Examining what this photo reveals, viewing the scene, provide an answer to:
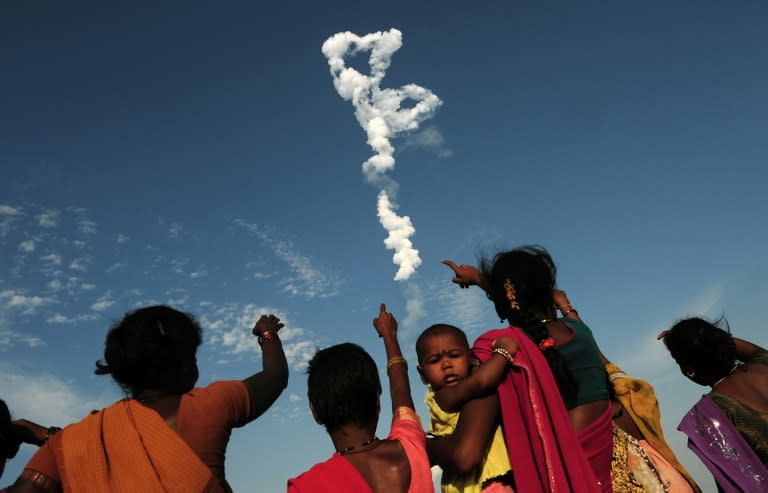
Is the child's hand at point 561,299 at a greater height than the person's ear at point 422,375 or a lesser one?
greater

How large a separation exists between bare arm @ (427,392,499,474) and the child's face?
0.27 m

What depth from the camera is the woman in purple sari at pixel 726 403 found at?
5863 mm

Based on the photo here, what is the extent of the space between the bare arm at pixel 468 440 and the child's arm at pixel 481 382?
2.8 inches

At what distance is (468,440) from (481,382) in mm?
383

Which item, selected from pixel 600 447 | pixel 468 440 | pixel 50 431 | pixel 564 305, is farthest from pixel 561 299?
pixel 50 431

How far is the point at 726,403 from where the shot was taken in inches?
237

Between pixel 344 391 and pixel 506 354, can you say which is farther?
pixel 506 354

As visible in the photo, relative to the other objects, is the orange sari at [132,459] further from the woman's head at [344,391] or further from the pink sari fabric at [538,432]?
the pink sari fabric at [538,432]

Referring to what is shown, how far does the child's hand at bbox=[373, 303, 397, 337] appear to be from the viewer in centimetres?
435

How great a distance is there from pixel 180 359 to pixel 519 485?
7.85 feet

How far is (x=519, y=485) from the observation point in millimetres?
3535

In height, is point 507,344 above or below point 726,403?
above

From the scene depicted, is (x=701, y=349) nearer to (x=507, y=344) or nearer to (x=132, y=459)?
(x=507, y=344)

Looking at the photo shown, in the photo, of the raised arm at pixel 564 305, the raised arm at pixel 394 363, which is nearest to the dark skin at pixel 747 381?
the raised arm at pixel 564 305
